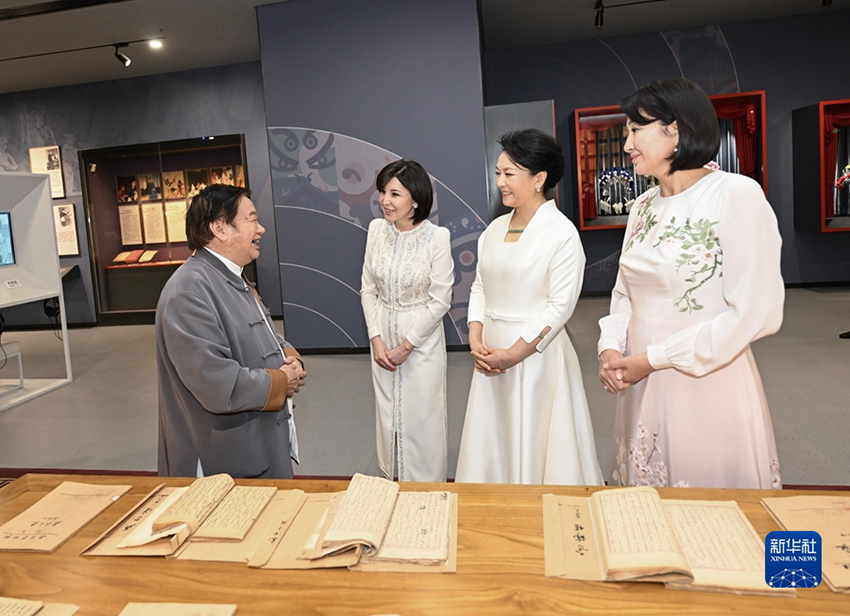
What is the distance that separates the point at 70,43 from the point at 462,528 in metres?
8.45

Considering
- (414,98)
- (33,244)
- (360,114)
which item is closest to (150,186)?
(33,244)

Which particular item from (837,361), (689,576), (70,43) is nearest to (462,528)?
(689,576)

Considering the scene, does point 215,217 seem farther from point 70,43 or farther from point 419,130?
point 70,43

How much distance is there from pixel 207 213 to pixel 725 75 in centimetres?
864

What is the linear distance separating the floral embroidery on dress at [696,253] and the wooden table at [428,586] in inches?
23.9

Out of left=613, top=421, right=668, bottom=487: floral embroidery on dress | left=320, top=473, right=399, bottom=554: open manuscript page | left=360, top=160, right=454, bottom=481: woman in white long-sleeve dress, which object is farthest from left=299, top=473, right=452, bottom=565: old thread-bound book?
left=360, top=160, right=454, bottom=481: woman in white long-sleeve dress

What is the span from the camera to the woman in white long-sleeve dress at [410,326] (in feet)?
9.25

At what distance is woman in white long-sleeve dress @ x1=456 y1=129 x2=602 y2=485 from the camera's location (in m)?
2.27

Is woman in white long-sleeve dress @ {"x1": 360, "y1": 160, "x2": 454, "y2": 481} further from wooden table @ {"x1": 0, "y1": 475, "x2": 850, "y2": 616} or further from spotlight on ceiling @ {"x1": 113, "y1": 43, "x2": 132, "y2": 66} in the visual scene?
spotlight on ceiling @ {"x1": 113, "y1": 43, "x2": 132, "y2": 66}

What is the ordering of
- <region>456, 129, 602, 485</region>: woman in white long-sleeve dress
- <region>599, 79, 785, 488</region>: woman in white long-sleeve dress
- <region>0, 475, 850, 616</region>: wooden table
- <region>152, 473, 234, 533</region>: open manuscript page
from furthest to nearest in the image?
<region>456, 129, 602, 485</region>: woman in white long-sleeve dress, <region>599, 79, 785, 488</region>: woman in white long-sleeve dress, <region>152, 473, 234, 533</region>: open manuscript page, <region>0, 475, 850, 616</region>: wooden table

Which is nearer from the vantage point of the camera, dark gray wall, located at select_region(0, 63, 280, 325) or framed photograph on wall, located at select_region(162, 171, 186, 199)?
dark gray wall, located at select_region(0, 63, 280, 325)

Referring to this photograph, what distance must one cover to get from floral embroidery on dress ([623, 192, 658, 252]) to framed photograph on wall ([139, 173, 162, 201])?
8661mm

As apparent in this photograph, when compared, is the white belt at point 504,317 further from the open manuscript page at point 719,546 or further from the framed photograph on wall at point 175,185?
the framed photograph on wall at point 175,185

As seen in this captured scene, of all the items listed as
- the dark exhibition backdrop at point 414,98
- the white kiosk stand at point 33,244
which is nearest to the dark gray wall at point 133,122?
the dark exhibition backdrop at point 414,98
